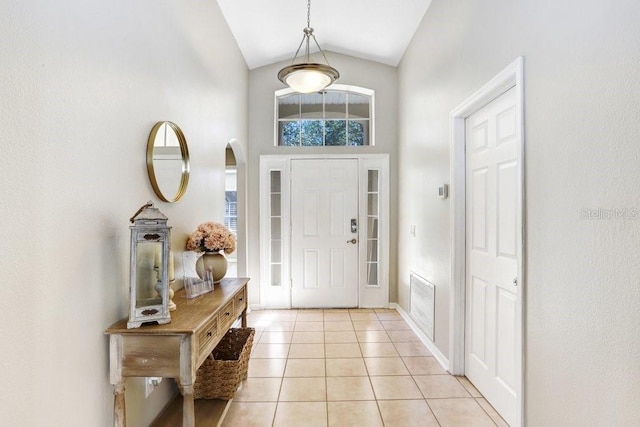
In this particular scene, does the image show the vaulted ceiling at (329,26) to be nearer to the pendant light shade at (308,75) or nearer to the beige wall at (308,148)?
the beige wall at (308,148)

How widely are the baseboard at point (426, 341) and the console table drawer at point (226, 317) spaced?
5.99 ft

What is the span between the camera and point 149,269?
1.59 metres

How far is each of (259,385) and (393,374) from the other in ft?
3.48

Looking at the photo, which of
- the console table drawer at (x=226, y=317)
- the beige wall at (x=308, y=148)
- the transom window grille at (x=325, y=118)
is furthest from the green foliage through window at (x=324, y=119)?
the console table drawer at (x=226, y=317)

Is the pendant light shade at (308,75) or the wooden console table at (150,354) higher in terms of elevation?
the pendant light shade at (308,75)

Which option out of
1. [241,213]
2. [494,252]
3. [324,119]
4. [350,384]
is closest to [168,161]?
[350,384]

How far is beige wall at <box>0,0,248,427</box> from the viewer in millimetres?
1097

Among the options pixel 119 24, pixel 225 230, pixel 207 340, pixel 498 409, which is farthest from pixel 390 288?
pixel 119 24

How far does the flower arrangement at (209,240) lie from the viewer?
238 centimetres

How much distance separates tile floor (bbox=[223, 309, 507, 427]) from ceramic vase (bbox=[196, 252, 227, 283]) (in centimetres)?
89

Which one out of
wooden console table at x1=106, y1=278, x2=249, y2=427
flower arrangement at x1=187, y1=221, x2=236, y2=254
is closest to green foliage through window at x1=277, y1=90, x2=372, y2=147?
flower arrangement at x1=187, y1=221, x2=236, y2=254

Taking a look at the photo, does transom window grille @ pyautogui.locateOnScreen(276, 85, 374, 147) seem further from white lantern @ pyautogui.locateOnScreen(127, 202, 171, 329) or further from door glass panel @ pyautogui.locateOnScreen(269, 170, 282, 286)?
white lantern @ pyautogui.locateOnScreen(127, 202, 171, 329)

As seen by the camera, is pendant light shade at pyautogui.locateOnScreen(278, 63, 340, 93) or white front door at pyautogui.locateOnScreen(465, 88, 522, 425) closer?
white front door at pyautogui.locateOnScreen(465, 88, 522, 425)

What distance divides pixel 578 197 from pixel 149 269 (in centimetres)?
189
